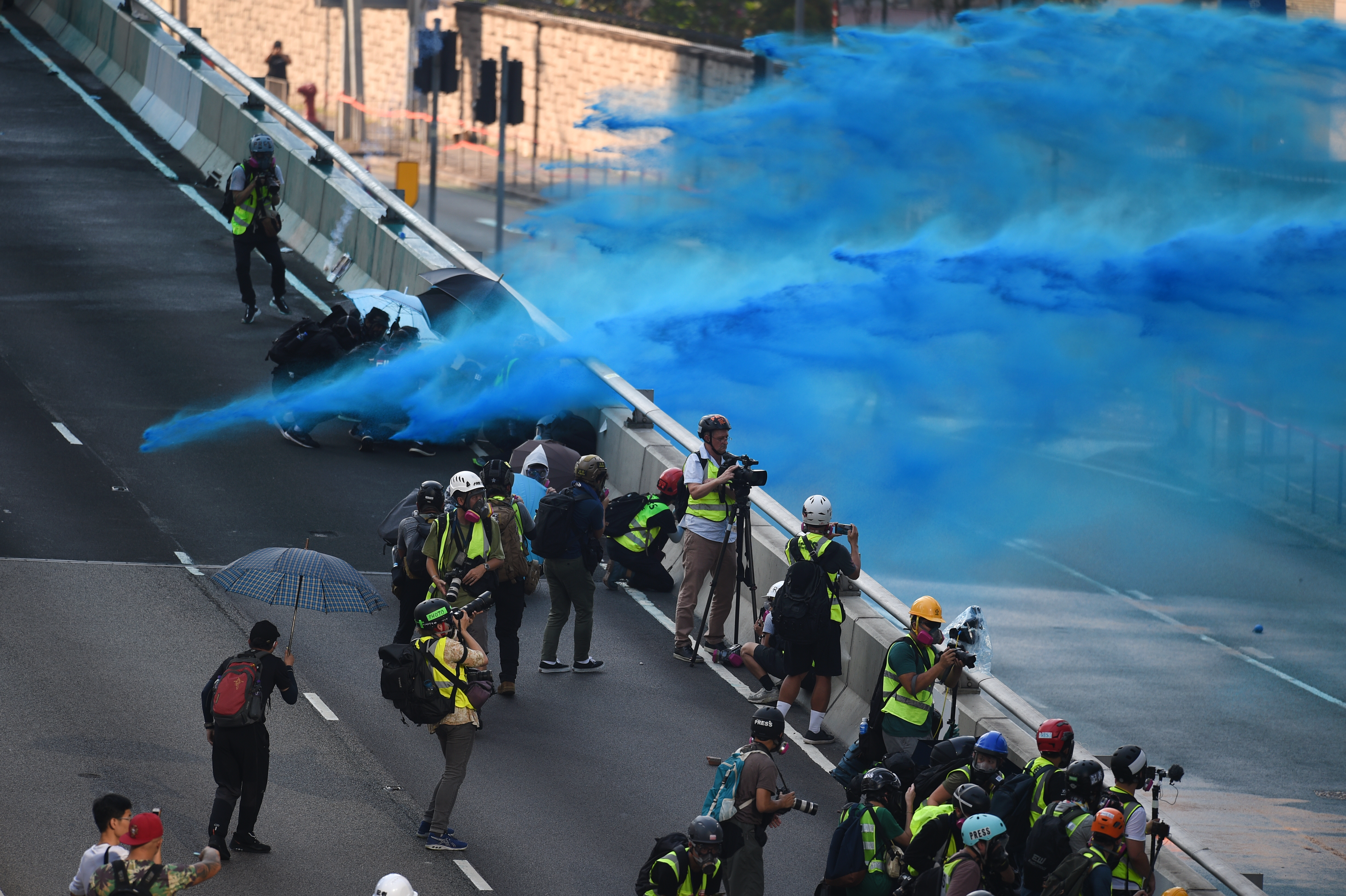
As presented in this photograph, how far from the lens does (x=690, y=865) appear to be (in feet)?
33.5

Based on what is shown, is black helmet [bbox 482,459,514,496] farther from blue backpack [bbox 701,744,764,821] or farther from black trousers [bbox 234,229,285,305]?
black trousers [bbox 234,229,285,305]

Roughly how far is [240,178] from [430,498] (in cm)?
852

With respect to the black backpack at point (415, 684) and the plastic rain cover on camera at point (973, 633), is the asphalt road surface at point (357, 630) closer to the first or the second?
the black backpack at point (415, 684)

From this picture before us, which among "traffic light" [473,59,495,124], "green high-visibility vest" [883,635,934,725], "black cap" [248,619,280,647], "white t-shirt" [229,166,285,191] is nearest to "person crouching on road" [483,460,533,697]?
"black cap" [248,619,280,647]

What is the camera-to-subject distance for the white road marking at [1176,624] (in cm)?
2372

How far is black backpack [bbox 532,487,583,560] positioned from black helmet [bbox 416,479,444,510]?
871mm

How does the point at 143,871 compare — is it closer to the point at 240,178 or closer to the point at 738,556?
the point at 738,556

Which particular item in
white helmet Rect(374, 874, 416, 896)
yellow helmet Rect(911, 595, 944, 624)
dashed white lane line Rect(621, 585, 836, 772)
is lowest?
dashed white lane line Rect(621, 585, 836, 772)

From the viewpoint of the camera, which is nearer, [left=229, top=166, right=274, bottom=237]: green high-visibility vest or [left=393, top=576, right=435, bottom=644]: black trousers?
[left=393, top=576, right=435, bottom=644]: black trousers

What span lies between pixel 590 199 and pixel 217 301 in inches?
196

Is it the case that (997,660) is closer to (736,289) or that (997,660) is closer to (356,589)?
(736,289)

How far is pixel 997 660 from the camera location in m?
23.9

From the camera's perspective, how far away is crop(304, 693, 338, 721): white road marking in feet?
45.8

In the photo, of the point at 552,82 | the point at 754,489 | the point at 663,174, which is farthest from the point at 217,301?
the point at 552,82
